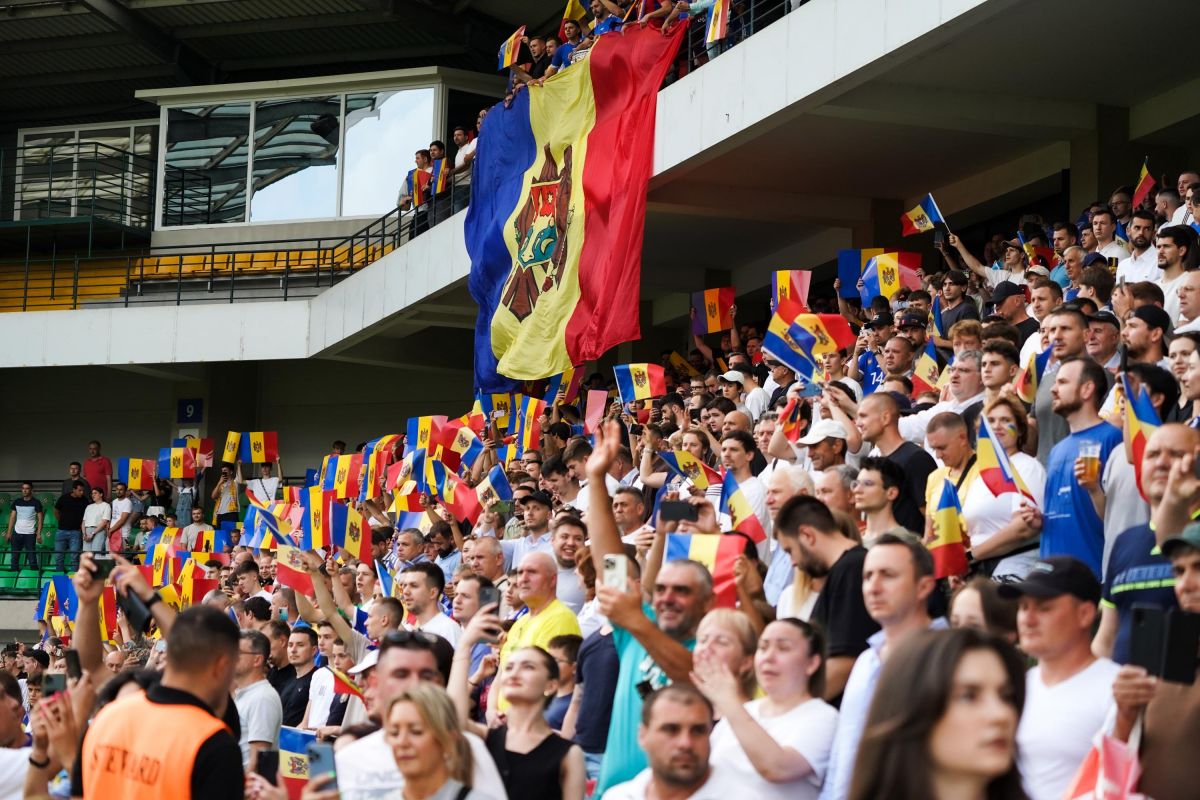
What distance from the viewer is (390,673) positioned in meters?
5.09

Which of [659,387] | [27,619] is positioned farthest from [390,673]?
[27,619]

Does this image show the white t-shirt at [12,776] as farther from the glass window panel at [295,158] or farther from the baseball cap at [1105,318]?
the glass window panel at [295,158]

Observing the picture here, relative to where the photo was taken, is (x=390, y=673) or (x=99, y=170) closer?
(x=390, y=673)

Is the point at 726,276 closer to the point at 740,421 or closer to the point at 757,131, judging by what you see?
the point at 757,131

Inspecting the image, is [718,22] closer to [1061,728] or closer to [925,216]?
[925,216]

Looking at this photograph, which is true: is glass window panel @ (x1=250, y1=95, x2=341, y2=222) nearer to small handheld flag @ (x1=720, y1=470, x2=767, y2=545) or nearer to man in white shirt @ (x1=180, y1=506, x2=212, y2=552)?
man in white shirt @ (x1=180, y1=506, x2=212, y2=552)

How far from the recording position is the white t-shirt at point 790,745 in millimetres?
4352

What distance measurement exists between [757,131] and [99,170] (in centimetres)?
1684

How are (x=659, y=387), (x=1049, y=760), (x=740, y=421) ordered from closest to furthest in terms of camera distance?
(x=1049, y=760), (x=740, y=421), (x=659, y=387)

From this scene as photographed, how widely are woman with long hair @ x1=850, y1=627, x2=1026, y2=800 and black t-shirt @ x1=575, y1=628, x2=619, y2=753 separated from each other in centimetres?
308

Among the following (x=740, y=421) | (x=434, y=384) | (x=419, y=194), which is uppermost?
(x=419, y=194)

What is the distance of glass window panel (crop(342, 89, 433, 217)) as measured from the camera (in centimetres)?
2433

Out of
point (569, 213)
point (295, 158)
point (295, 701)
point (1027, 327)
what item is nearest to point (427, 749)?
point (295, 701)

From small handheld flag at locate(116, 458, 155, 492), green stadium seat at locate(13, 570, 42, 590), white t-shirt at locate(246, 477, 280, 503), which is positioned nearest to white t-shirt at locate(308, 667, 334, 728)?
white t-shirt at locate(246, 477, 280, 503)
